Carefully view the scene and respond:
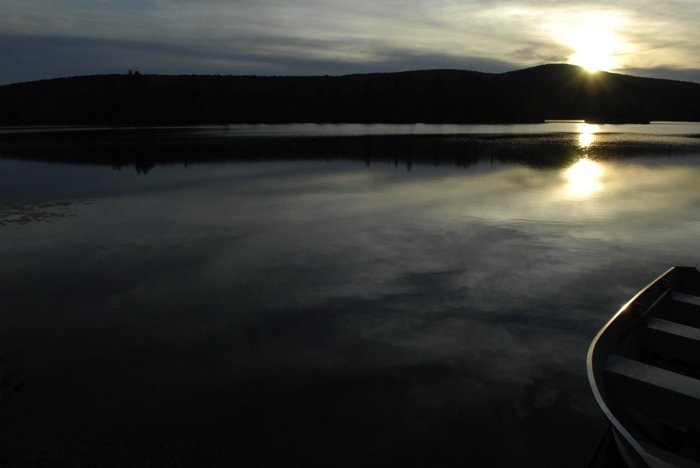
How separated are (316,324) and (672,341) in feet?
20.1

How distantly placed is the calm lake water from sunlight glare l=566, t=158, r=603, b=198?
3.31 metres

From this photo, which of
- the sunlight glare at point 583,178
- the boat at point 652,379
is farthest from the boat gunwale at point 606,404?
the sunlight glare at point 583,178

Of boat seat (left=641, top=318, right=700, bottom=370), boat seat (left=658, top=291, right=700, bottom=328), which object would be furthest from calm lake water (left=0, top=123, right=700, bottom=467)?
boat seat (left=658, top=291, right=700, bottom=328)

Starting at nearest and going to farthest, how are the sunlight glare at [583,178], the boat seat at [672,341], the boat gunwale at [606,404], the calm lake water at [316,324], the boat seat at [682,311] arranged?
the boat gunwale at [606,404]
the calm lake water at [316,324]
the boat seat at [672,341]
the boat seat at [682,311]
the sunlight glare at [583,178]

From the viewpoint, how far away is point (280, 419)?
272 inches

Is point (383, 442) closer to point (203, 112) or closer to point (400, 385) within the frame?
point (400, 385)

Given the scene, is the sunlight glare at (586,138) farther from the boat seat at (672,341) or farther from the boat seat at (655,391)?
the boat seat at (655,391)

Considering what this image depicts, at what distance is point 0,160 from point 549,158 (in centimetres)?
5201

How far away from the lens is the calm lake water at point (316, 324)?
21.4 ft

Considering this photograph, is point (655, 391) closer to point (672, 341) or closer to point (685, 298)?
point (672, 341)

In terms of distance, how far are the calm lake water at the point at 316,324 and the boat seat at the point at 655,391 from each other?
98cm

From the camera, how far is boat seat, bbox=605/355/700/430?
5.34 m

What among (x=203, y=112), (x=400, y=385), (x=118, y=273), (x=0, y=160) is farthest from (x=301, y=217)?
(x=203, y=112)

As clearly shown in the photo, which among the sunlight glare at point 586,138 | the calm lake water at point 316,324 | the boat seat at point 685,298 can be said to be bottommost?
the calm lake water at point 316,324
